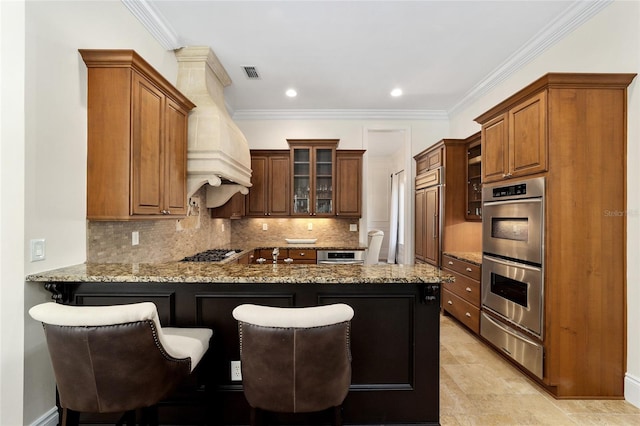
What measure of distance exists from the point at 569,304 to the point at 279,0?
10.6ft

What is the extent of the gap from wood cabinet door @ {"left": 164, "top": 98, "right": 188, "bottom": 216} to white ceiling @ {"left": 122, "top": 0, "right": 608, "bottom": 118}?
816 mm

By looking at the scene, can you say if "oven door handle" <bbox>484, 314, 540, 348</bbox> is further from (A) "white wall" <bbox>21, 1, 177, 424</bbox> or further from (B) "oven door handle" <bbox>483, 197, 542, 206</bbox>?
(A) "white wall" <bbox>21, 1, 177, 424</bbox>

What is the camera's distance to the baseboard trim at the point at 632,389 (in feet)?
7.25

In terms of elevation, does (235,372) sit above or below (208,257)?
below

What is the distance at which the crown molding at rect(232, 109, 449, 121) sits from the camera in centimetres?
513

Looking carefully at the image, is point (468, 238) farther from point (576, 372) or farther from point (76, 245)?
point (76, 245)

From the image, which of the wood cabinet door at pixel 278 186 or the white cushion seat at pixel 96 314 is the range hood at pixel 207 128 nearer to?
the wood cabinet door at pixel 278 186

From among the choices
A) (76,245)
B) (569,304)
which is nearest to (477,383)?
(569,304)

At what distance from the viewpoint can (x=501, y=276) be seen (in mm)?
2857

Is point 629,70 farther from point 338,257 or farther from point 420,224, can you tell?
point 338,257

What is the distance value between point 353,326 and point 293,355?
2.11 feet

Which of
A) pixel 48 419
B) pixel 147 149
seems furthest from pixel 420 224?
pixel 48 419

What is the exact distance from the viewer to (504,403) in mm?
2285

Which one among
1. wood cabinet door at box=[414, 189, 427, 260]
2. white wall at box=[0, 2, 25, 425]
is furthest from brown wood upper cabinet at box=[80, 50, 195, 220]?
wood cabinet door at box=[414, 189, 427, 260]
